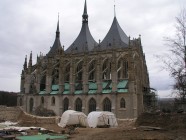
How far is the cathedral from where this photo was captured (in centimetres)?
3669

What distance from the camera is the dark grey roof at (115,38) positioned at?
144 ft

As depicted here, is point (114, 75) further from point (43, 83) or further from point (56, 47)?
point (56, 47)

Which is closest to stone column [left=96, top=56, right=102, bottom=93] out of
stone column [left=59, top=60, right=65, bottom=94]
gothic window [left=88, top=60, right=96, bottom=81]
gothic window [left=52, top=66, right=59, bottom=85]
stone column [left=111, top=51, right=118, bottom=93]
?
stone column [left=111, top=51, right=118, bottom=93]

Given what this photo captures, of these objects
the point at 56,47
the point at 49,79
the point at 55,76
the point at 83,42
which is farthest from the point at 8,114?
the point at 56,47

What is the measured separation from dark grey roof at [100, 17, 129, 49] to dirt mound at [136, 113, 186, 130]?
24.1 m

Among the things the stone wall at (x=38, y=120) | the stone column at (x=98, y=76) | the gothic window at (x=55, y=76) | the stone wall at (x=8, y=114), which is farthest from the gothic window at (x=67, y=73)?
the stone wall at (x=38, y=120)

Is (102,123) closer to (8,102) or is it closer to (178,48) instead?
(178,48)

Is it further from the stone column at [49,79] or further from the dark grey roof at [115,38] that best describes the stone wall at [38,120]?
the dark grey roof at [115,38]

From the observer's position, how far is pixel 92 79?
4394 cm

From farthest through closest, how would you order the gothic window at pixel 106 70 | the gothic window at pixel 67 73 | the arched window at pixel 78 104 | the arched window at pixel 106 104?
the gothic window at pixel 67 73, the gothic window at pixel 106 70, the arched window at pixel 78 104, the arched window at pixel 106 104

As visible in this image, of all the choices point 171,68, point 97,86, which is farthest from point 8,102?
point 171,68

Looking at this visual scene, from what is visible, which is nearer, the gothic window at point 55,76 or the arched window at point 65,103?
the arched window at point 65,103

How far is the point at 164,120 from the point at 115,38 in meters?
28.2

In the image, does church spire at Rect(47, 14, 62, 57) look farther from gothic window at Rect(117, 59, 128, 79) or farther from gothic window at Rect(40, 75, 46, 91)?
gothic window at Rect(117, 59, 128, 79)
